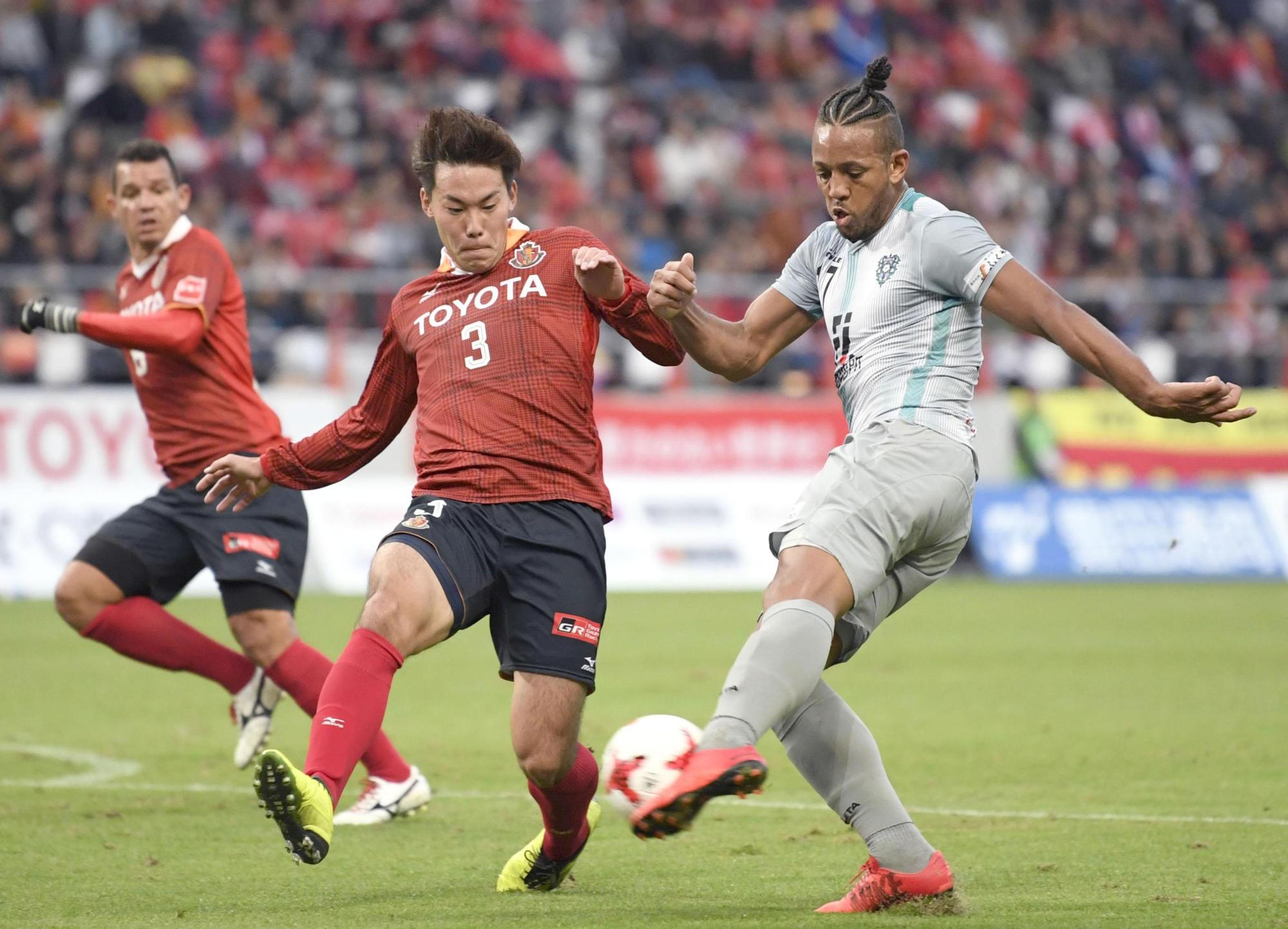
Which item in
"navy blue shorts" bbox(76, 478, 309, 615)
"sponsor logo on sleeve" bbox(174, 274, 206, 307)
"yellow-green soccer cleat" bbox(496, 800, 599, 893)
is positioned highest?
"sponsor logo on sleeve" bbox(174, 274, 206, 307)

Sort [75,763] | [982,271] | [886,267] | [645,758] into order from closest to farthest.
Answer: [645,758]
[982,271]
[886,267]
[75,763]

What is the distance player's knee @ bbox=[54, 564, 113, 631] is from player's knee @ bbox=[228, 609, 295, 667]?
616 millimetres

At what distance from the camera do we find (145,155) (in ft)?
25.0

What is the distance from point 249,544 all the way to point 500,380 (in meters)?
2.19

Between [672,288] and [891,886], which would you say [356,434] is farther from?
[891,886]

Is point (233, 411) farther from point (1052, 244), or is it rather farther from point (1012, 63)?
point (1012, 63)

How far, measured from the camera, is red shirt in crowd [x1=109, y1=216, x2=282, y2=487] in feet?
24.3

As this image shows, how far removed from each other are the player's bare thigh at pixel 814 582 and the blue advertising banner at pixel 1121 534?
1357 cm

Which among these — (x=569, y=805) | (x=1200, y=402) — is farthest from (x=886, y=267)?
(x=569, y=805)

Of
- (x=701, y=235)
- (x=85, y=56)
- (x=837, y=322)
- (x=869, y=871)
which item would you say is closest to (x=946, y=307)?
(x=837, y=322)

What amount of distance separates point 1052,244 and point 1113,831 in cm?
1696

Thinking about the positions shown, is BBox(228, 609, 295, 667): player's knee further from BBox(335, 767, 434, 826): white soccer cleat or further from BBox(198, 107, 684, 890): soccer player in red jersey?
BBox(198, 107, 684, 890): soccer player in red jersey

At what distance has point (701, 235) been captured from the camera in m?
20.8

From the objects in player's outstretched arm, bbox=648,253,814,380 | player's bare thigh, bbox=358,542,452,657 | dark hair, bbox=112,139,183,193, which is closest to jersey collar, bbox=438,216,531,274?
player's outstretched arm, bbox=648,253,814,380
